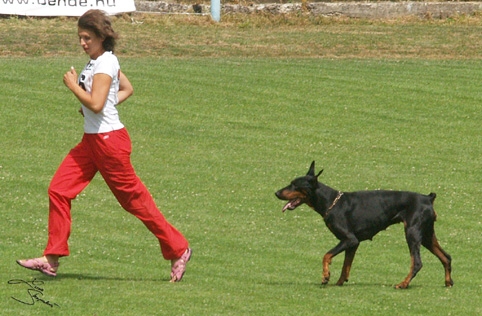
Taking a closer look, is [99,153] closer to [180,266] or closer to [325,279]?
[180,266]

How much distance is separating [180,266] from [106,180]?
41.0 inches

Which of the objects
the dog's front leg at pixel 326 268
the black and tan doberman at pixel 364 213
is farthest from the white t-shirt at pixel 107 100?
the dog's front leg at pixel 326 268

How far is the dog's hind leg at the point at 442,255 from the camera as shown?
10227 mm

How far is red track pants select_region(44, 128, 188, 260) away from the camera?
9.40 metres

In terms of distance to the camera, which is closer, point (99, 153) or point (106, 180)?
point (99, 153)

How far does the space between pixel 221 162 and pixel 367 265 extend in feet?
18.5

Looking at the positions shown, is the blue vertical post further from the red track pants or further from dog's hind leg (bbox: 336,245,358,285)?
the red track pants

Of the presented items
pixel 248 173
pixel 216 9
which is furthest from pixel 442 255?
pixel 216 9

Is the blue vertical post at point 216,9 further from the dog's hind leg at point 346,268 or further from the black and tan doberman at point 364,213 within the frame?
the dog's hind leg at point 346,268

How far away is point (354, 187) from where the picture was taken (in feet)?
50.5

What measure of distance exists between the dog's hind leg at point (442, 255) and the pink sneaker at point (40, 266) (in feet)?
11.3

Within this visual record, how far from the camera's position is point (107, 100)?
9383mm

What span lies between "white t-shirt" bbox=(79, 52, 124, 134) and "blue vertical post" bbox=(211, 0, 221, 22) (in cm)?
2143

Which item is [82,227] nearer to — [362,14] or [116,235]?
[116,235]
